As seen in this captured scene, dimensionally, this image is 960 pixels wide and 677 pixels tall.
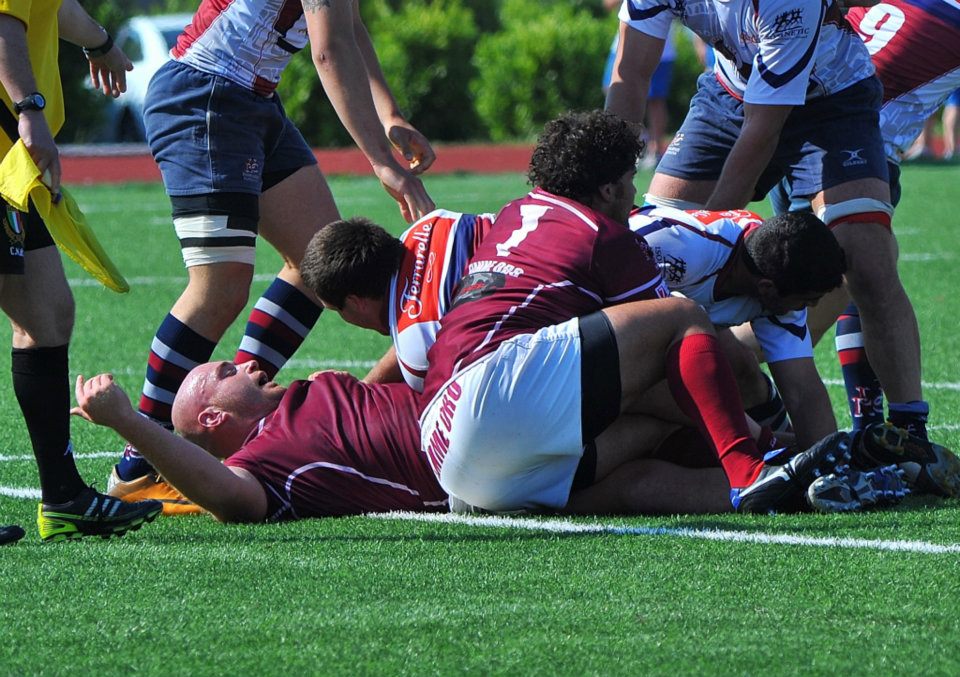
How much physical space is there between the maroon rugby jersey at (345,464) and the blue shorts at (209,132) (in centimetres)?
102

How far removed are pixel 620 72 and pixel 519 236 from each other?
137 centimetres

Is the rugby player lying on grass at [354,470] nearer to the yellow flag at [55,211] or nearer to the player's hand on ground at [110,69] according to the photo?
the yellow flag at [55,211]

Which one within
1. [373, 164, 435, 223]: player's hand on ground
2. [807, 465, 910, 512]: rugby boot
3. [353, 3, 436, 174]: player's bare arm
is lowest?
[807, 465, 910, 512]: rugby boot

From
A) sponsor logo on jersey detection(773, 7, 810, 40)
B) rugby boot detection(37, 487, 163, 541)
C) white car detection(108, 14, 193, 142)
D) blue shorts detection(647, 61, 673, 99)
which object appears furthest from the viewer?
white car detection(108, 14, 193, 142)

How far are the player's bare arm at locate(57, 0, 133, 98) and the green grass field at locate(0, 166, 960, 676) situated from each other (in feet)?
4.49

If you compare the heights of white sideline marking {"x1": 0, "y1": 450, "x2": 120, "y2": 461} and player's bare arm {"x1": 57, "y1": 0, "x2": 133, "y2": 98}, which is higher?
player's bare arm {"x1": 57, "y1": 0, "x2": 133, "y2": 98}

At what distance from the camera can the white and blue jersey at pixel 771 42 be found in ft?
16.9

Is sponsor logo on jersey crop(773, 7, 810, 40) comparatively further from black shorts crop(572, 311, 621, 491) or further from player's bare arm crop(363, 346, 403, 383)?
player's bare arm crop(363, 346, 403, 383)

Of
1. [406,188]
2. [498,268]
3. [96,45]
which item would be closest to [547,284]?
[498,268]

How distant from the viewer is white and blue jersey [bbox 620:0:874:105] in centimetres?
514

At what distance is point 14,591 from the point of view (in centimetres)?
373

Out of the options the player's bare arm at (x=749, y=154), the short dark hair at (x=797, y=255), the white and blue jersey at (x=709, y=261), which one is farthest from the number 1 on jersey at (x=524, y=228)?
the player's bare arm at (x=749, y=154)

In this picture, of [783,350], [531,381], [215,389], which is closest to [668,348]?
[531,381]

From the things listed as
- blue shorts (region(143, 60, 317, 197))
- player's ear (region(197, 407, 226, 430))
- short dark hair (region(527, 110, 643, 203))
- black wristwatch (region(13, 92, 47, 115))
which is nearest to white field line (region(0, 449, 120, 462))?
player's ear (region(197, 407, 226, 430))
